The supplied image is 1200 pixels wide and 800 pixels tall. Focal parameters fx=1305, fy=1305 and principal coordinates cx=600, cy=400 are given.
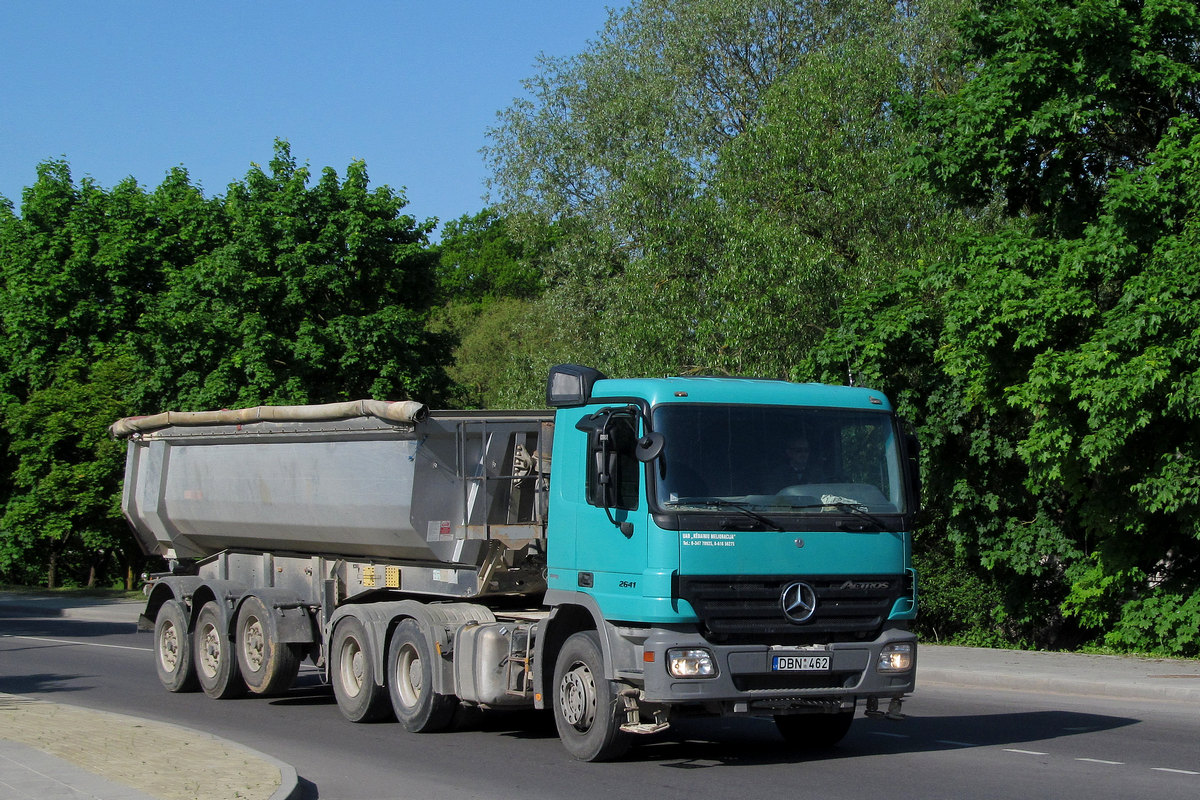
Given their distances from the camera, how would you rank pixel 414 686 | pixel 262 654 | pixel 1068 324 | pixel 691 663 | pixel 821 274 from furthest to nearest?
pixel 821 274
pixel 1068 324
pixel 262 654
pixel 414 686
pixel 691 663

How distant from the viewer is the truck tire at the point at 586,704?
Answer: 9641 millimetres

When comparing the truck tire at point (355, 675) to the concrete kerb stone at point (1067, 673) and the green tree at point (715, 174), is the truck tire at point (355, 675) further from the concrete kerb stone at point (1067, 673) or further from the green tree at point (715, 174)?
the green tree at point (715, 174)

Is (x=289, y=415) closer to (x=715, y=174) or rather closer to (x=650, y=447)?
(x=650, y=447)

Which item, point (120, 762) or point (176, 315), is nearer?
point (120, 762)

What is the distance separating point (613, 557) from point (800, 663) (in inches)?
61.1

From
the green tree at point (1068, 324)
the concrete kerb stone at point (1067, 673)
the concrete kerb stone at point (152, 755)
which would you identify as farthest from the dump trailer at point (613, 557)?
the green tree at point (1068, 324)

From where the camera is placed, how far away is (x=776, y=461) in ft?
31.8

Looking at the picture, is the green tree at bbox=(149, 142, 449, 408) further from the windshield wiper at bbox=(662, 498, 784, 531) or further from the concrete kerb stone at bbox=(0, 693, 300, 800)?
the windshield wiper at bbox=(662, 498, 784, 531)

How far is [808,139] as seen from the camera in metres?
26.9

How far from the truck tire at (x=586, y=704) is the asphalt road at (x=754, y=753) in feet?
0.57

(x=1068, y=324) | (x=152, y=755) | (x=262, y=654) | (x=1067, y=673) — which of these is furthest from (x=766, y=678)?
(x=1068, y=324)

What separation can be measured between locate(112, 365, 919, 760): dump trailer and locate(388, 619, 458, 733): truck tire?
0.03 metres

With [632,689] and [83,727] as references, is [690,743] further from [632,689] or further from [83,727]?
[83,727]

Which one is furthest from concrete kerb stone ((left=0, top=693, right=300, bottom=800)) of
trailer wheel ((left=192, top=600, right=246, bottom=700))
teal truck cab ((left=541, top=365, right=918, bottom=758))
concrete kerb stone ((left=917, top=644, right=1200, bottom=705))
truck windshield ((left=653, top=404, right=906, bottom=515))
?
concrete kerb stone ((left=917, top=644, right=1200, bottom=705))
